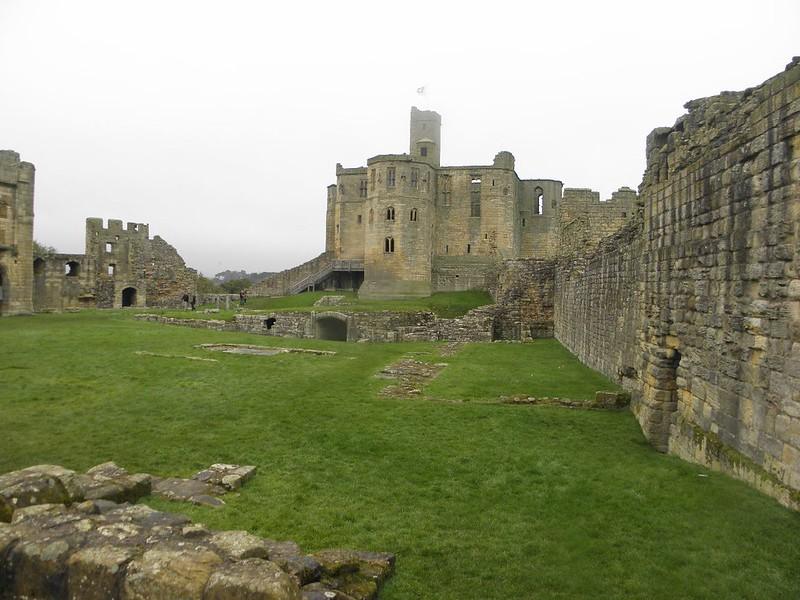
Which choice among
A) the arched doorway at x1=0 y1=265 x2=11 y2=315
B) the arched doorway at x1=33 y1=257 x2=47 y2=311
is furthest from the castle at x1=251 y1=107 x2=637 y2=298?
the arched doorway at x1=0 y1=265 x2=11 y2=315

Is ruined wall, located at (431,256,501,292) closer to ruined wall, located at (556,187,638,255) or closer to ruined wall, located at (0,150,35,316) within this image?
ruined wall, located at (556,187,638,255)

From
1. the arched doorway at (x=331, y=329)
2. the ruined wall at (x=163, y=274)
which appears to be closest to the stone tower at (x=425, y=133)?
the ruined wall at (x=163, y=274)

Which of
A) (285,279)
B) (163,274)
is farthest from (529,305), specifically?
(163,274)

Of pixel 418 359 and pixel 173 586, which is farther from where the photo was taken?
pixel 418 359

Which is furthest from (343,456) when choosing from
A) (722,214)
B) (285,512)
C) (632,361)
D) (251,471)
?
(632,361)

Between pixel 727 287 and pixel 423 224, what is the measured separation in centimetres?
3842

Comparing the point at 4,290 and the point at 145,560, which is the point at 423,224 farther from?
the point at 145,560

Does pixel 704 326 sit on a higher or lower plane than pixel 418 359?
higher

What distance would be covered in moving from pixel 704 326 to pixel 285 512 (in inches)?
230

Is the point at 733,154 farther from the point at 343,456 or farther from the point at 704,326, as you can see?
the point at 343,456

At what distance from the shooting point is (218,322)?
28344 mm

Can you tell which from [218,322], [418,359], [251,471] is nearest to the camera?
[251,471]

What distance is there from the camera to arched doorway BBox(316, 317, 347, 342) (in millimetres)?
30406

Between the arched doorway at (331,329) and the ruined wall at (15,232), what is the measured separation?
51.2 ft
